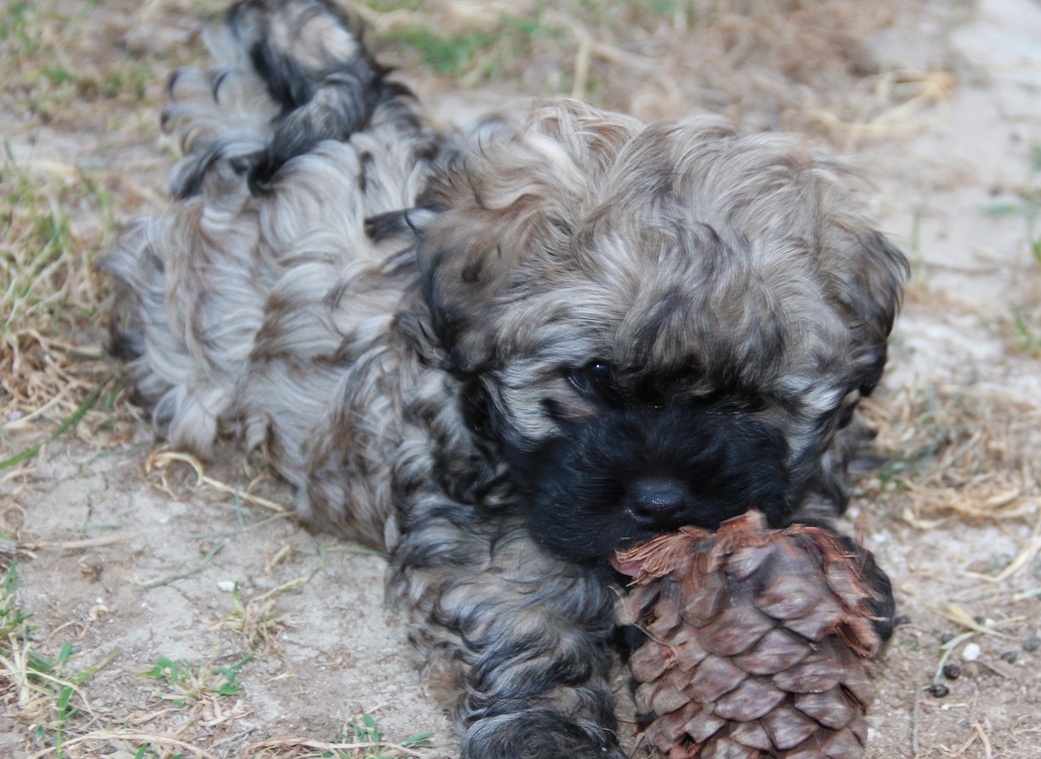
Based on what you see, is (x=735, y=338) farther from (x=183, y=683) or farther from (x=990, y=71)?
(x=990, y=71)

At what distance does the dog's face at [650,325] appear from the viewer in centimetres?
218

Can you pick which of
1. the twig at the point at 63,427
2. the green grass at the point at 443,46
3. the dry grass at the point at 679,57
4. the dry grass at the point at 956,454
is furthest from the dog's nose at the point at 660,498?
the green grass at the point at 443,46

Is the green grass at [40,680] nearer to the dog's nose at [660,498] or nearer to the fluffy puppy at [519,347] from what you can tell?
the fluffy puppy at [519,347]

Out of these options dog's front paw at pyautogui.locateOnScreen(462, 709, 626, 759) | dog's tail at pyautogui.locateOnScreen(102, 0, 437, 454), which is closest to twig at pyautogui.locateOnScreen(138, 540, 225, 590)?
dog's tail at pyautogui.locateOnScreen(102, 0, 437, 454)

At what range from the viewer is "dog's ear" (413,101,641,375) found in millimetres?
2318

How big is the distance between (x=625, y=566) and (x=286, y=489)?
1.20 metres

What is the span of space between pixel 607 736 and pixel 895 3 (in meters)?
4.62

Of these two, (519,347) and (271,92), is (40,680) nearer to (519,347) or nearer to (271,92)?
(519,347)

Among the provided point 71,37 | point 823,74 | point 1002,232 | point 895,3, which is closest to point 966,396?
point 1002,232

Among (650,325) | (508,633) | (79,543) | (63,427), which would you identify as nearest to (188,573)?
(79,543)

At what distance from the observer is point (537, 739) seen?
7.52ft

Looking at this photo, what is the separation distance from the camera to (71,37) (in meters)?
4.72

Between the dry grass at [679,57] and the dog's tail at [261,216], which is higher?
the dog's tail at [261,216]

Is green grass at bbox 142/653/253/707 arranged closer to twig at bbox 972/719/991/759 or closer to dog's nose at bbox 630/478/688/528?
dog's nose at bbox 630/478/688/528
